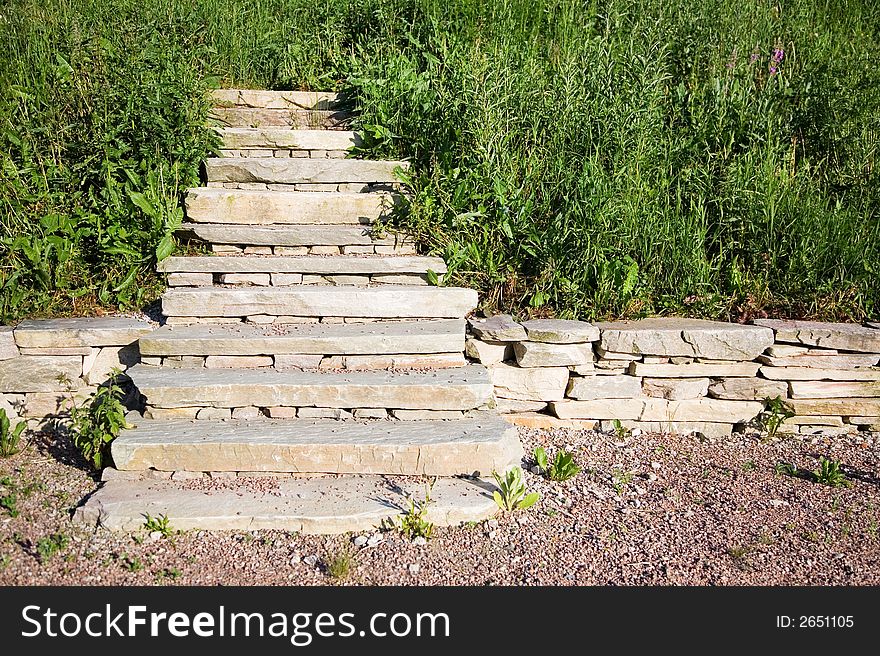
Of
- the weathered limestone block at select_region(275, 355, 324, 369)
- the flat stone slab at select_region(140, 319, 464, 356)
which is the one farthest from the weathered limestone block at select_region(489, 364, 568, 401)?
the weathered limestone block at select_region(275, 355, 324, 369)

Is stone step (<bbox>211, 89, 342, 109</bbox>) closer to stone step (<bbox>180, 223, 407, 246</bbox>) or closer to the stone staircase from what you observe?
the stone staircase

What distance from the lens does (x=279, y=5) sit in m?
7.21

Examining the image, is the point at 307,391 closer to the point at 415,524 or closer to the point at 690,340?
the point at 415,524

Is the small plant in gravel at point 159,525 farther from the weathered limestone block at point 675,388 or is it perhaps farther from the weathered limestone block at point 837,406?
the weathered limestone block at point 837,406

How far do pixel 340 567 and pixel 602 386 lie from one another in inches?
78.5

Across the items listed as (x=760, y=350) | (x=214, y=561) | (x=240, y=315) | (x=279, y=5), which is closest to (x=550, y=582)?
(x=214, y=561)

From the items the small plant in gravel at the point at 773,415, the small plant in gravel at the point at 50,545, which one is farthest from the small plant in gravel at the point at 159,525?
the small plant in gravel at the point at 773,415

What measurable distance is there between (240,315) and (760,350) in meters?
3.01

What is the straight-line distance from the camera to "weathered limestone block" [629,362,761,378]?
14.2 ft

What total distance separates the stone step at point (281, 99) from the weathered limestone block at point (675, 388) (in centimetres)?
337

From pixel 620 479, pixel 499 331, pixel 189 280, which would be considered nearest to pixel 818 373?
pixel 620 479

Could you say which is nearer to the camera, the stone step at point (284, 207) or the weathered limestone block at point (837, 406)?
the weathered limestone block at point (837, 406)

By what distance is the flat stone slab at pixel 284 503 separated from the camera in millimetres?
3309

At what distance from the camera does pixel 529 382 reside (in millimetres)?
4332
